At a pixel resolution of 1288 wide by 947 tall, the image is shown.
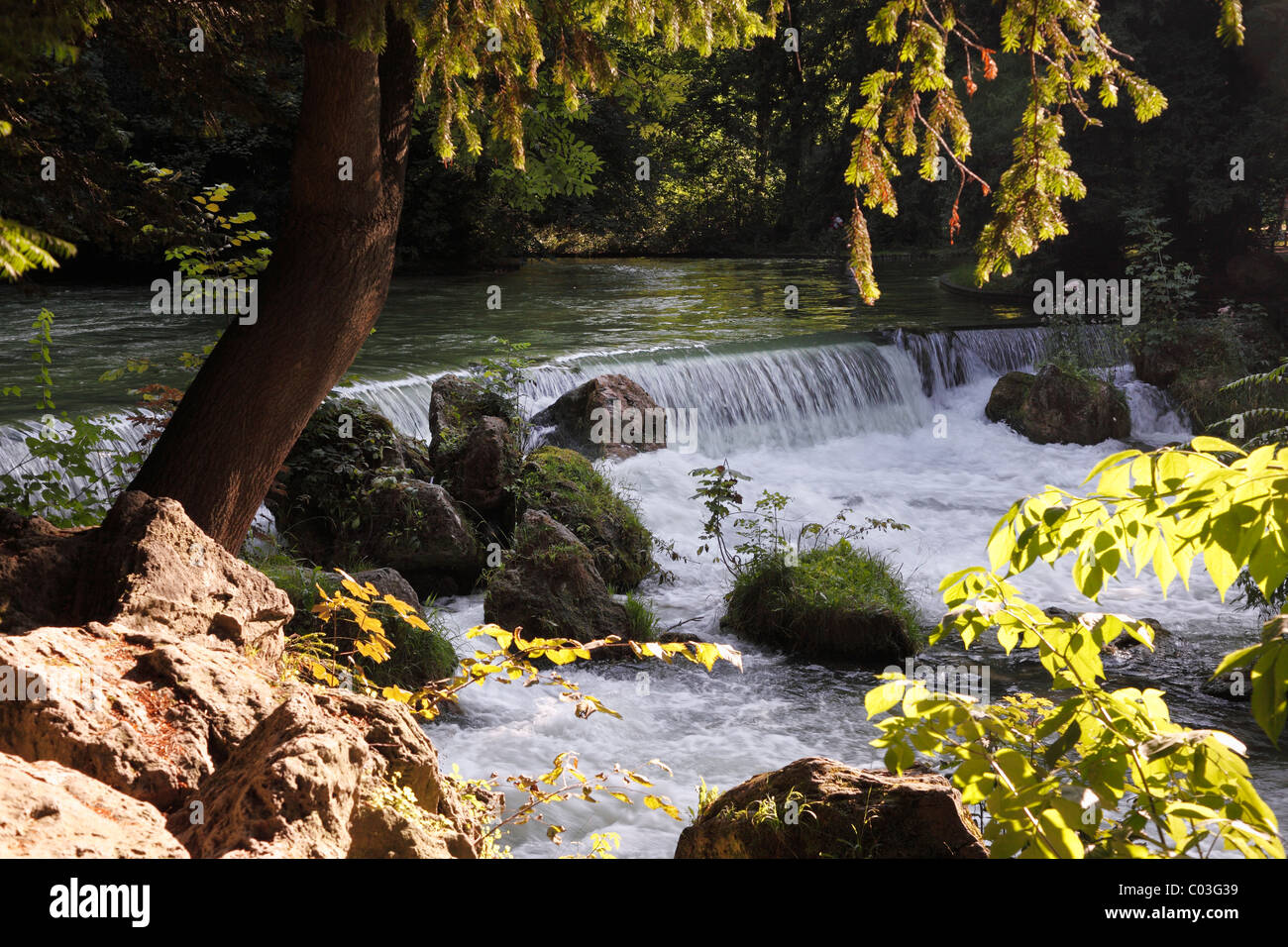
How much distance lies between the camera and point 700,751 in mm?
6211

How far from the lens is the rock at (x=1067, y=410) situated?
14539 mm

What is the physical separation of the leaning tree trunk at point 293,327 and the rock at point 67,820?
100 inches

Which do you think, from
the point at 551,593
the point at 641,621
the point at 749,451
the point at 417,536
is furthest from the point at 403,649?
the point at 749,451

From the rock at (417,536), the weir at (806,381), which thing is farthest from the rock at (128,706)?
the weir at (806,381)

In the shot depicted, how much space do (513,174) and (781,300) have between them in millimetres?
6659

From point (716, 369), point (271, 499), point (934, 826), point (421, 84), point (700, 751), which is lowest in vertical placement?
point (700, 751)

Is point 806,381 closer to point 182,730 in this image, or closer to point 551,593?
point 551,593

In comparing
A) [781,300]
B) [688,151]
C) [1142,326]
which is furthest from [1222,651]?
[688,151]

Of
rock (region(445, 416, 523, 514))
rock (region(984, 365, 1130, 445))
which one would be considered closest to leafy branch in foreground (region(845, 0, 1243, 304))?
rock (region(445, 416, 523, 514))

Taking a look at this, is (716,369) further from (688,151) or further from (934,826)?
(688,151)

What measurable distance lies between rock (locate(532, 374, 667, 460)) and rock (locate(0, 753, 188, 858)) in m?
8.95

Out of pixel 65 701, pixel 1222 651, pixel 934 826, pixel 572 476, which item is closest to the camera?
pixel 65 701

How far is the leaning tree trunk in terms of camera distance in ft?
15.4

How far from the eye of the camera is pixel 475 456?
9172 mm
